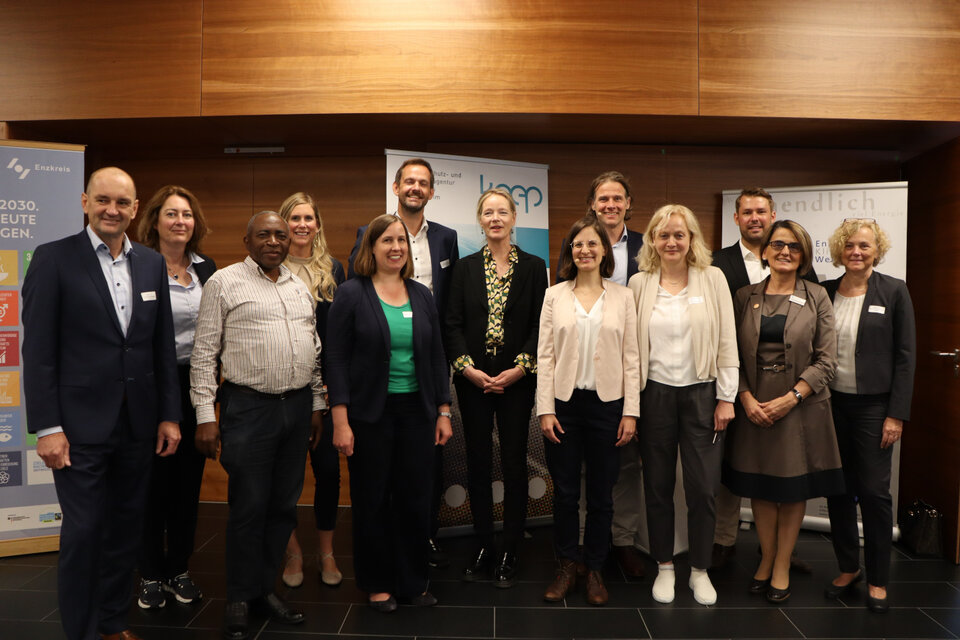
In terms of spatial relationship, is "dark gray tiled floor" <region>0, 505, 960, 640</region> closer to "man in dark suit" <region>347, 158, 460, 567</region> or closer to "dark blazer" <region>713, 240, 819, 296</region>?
"man in dark suit" <region>347, 158, 460, 567</region>

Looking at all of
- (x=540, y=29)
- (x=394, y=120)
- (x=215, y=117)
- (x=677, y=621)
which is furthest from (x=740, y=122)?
(x=215, y=117)

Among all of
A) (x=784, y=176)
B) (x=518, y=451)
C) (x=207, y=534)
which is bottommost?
(x=207, y=534)

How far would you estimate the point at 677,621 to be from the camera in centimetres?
269

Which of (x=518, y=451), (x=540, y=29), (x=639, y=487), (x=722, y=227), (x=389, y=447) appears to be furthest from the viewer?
(x=722, y=227)

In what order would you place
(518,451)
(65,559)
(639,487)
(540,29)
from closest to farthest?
1. (65,559)
2. (518,451)
3. (639,487)
4. (540,29)

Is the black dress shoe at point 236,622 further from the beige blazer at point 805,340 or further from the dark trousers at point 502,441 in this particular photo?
the beige blazer at point 805,340

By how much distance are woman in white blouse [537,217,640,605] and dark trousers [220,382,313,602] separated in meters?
1.09

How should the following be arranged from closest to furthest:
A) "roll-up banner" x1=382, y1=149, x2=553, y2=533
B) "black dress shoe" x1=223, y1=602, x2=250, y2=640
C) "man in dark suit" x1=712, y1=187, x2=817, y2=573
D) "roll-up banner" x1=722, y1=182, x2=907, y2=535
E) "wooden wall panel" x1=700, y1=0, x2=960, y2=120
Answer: "black dress shoe" x1=223, y1=602, x2=250, y2=640
"man in dark suit" x1=712, y1=187, x2=817, y2=573
"wooden wall panel" x1=700, y1=0, x2=960, y2=120
"roll-up banner" x1=382, y1=149, x2=553, y2=533
"roll-up banner" x1=722, y1=182, x2=907, y2=535

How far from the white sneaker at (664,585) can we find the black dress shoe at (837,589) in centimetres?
75

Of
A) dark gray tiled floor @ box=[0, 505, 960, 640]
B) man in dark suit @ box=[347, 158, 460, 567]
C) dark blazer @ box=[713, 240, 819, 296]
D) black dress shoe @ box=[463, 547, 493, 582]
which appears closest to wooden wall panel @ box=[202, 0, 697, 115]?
man in dark suit @ box=[347, 158, 460, 567]

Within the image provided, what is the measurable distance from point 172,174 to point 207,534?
8.38 ft

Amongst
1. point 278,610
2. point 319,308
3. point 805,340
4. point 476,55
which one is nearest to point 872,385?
point 805,340

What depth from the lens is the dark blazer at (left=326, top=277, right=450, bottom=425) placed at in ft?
8.50

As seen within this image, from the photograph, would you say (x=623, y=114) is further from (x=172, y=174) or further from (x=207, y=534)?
(x=207, y=534)
